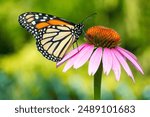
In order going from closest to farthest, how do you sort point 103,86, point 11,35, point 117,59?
1. point 117,59
2. point 103,86
3. point 11,35

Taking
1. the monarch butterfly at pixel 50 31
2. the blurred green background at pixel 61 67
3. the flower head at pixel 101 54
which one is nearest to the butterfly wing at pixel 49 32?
the monarch butterfly at pixel 50 31

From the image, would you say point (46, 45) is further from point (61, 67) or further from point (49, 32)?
point (61, 67)

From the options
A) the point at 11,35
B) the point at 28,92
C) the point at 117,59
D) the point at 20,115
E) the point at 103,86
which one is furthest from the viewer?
the point at 11,35

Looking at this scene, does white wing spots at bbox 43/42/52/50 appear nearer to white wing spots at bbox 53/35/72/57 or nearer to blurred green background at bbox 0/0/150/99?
white wing spots at bbox 53/35/72/57

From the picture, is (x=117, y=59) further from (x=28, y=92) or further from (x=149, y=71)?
(x=149, y=71)

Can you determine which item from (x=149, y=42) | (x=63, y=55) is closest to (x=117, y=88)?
(x=149, y=42)

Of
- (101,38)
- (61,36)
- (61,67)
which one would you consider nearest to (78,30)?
(61,36)

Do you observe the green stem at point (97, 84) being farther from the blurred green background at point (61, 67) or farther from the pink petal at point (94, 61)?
the blurred green background at point (61, 67)

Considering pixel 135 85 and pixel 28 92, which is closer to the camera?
pixel 28 92
